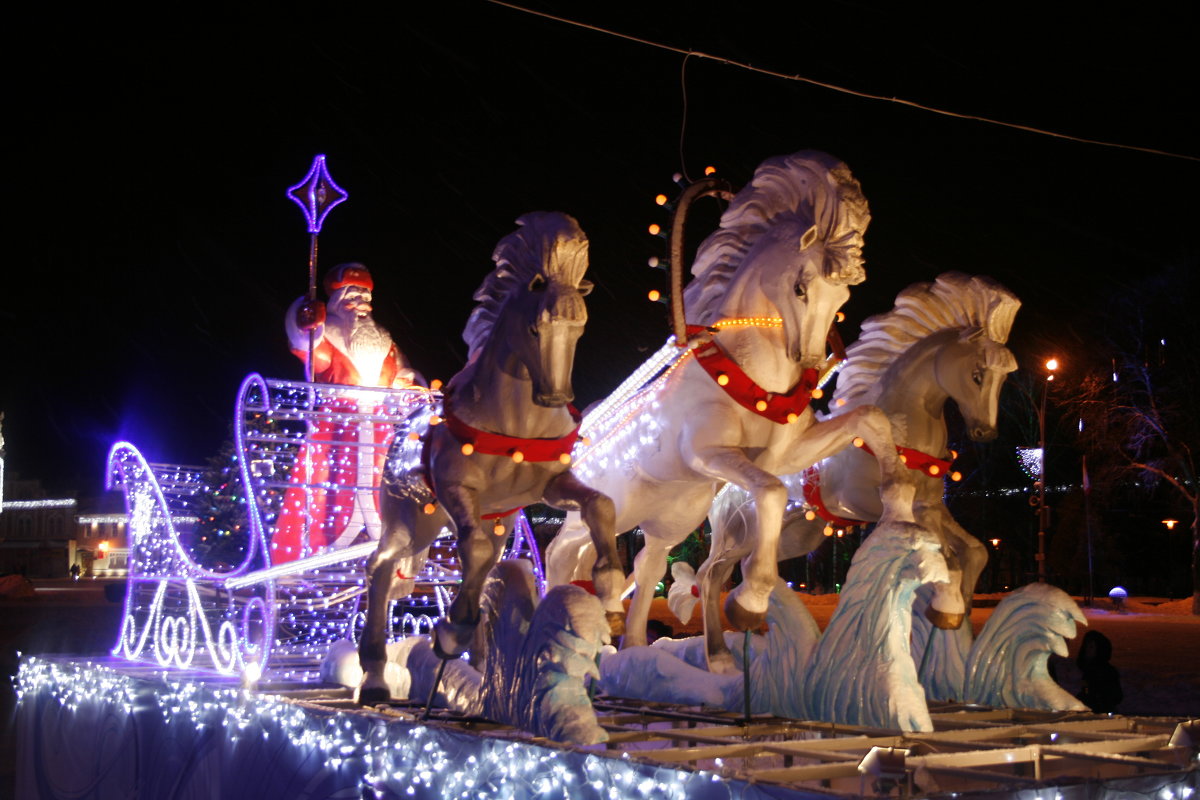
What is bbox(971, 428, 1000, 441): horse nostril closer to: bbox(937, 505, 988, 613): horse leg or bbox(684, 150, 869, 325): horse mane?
bbox(937, 505, 988, 613): horse leg

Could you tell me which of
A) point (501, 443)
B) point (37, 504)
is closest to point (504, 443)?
point (501, 443)

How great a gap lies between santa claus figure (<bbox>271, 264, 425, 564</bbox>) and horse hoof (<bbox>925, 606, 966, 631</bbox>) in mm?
3324

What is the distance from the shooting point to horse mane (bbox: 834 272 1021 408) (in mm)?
7004

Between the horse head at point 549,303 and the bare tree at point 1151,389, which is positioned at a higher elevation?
the bare tree at point 1151,389

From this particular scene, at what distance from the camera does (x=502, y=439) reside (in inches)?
216

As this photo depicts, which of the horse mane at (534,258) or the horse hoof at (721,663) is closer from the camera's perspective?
the horse mane at (534,258)

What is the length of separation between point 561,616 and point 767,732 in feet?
4.54

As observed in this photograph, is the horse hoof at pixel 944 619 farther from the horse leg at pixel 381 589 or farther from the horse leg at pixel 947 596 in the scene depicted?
the horse leg at pixel 381 589

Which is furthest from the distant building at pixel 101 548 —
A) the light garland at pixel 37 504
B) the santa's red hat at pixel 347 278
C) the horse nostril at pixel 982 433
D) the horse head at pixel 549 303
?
the horse head at pixel 549 303

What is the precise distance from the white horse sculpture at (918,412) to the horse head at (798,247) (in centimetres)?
72

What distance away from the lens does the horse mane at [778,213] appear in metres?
6.20

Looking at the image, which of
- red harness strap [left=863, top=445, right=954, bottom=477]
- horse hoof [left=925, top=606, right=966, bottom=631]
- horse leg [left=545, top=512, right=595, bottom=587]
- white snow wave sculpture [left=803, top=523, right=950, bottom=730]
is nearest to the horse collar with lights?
red harness strap [left=863, top=445, right=954, bottom=477]

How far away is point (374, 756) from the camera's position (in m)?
4.95

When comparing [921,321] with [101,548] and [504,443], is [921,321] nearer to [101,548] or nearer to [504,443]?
[504,443]
